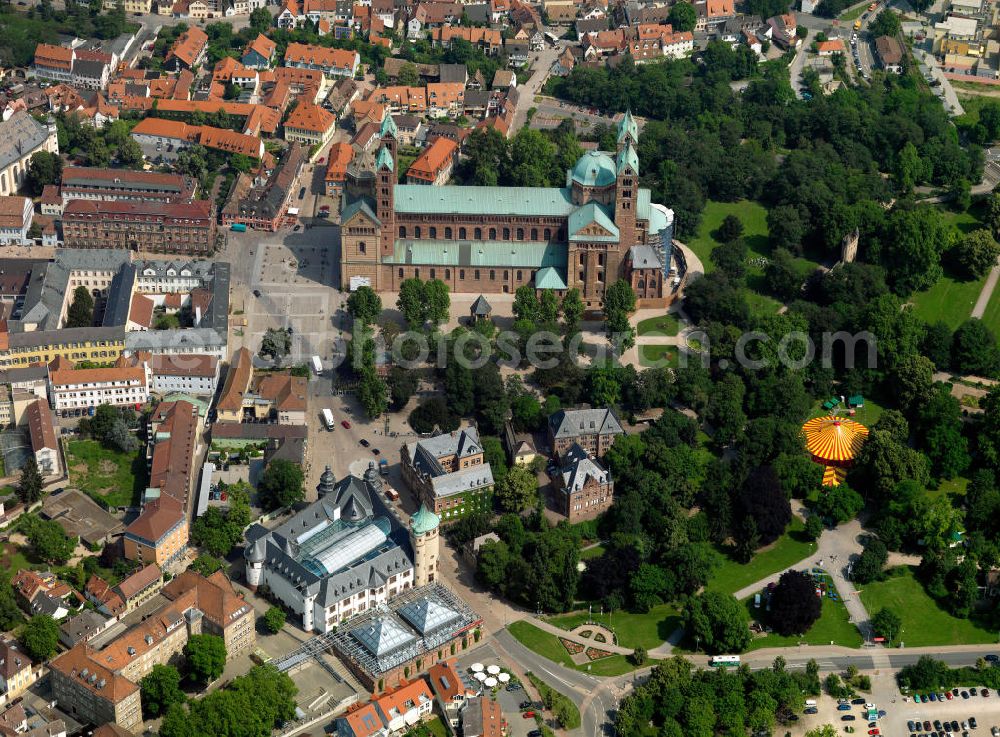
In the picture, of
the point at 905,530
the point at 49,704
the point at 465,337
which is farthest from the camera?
the point at 465,337

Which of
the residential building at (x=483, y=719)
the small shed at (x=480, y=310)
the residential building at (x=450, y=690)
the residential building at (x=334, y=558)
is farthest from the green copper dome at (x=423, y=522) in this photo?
the small shed at (x=480, y=310)

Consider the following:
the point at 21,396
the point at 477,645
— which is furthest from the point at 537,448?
the point at 21,396

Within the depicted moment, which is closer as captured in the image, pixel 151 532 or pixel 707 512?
pixel 151 532

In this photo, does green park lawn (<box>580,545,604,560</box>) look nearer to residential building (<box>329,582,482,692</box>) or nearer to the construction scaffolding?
the construction scaffolding

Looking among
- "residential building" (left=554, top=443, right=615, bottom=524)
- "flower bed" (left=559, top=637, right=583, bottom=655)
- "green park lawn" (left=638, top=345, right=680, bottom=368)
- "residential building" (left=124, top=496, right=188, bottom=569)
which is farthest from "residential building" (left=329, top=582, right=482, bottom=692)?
"green park lawn" (left=638, top=345, right=680, bottom=368)

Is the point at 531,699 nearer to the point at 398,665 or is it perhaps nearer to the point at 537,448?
the point at 398,665

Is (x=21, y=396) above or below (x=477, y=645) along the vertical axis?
above

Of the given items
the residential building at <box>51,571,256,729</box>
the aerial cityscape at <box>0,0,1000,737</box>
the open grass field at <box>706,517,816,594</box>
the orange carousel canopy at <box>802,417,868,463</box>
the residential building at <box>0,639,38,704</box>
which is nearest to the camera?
the residential building at <box>51,571,256,729</box>
